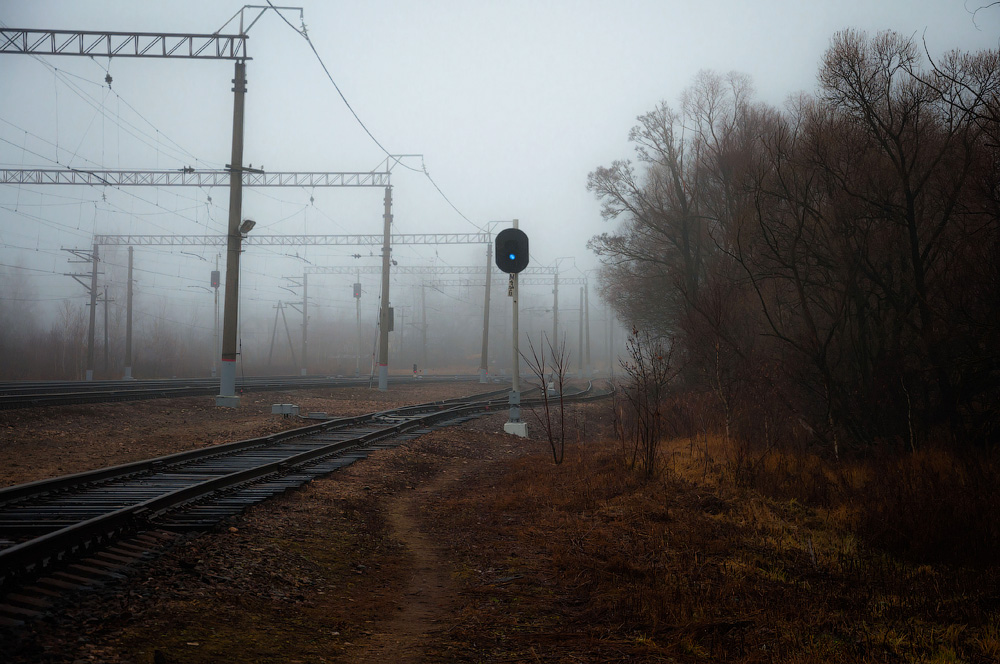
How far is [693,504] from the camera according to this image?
30.4 ft

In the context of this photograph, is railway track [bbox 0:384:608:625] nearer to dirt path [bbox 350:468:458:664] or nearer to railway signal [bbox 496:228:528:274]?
dirt path [bbox 350:468:458:664]

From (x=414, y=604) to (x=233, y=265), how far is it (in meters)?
17.3

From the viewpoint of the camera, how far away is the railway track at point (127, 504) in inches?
197

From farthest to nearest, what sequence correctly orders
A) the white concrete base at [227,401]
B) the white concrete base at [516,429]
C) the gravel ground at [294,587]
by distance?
the white concrete base at [227,401] < the white concrete base at [516,429] < the gravel ground at [294,587]

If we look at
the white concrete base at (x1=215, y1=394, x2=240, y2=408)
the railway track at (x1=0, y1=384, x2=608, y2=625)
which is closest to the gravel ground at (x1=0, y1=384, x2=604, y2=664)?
the railway track at (x1=0, y1=384, x2=608, y2=625)

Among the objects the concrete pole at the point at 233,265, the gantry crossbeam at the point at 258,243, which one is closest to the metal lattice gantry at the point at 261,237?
the gantry crossbeam at the point at 258,243

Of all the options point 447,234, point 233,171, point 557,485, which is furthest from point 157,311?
point 557,485

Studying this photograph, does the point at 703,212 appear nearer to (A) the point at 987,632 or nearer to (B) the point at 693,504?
(B) the point at 693,504

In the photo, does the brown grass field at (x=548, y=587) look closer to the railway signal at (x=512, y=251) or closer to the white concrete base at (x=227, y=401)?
the railway signal at (x=512, y=251)

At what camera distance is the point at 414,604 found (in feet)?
19.2

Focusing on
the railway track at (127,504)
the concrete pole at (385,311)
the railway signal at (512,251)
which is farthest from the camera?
the concrete pole at (385,311)

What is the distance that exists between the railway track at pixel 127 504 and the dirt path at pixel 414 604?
1.79 metres

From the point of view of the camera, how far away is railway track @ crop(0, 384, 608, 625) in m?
5.00

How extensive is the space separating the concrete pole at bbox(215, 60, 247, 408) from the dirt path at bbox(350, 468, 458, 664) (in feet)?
43.0
